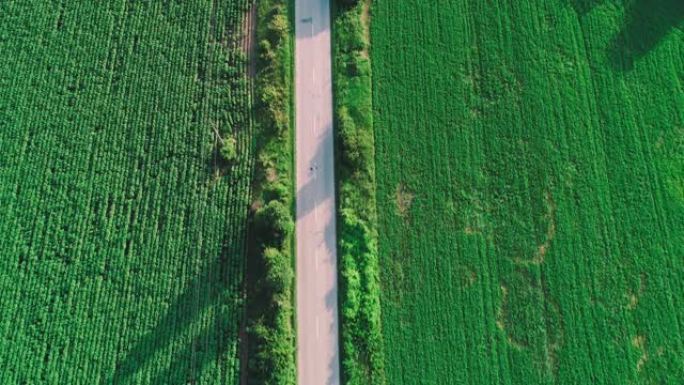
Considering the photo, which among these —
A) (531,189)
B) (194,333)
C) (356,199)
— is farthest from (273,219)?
(531,189)

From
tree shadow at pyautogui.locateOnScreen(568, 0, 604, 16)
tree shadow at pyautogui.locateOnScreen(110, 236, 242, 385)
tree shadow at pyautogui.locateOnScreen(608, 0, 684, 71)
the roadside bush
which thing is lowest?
tree shadow at pyautogui.locateOnScreen(110, 236, 242, 385)

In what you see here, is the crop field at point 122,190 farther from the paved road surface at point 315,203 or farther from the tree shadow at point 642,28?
the tree shadow at point 642,28

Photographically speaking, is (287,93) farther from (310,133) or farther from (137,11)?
(137,11)

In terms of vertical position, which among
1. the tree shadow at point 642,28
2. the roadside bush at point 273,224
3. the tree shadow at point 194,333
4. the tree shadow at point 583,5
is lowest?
the tree shadow at point 194,333

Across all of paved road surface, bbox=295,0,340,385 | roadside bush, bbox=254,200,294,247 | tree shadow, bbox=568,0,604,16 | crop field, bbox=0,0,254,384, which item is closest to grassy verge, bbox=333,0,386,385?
paved road surface, bbox=295,0,340,385

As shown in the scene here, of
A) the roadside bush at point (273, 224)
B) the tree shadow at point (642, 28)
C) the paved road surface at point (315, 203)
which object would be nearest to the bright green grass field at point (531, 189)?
the tree shadow at point (642, 28)

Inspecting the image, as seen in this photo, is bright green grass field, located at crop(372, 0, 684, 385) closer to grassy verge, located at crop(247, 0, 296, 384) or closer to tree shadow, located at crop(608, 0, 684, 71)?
tree shadow, located at crop(608, 0, 684, 71)
